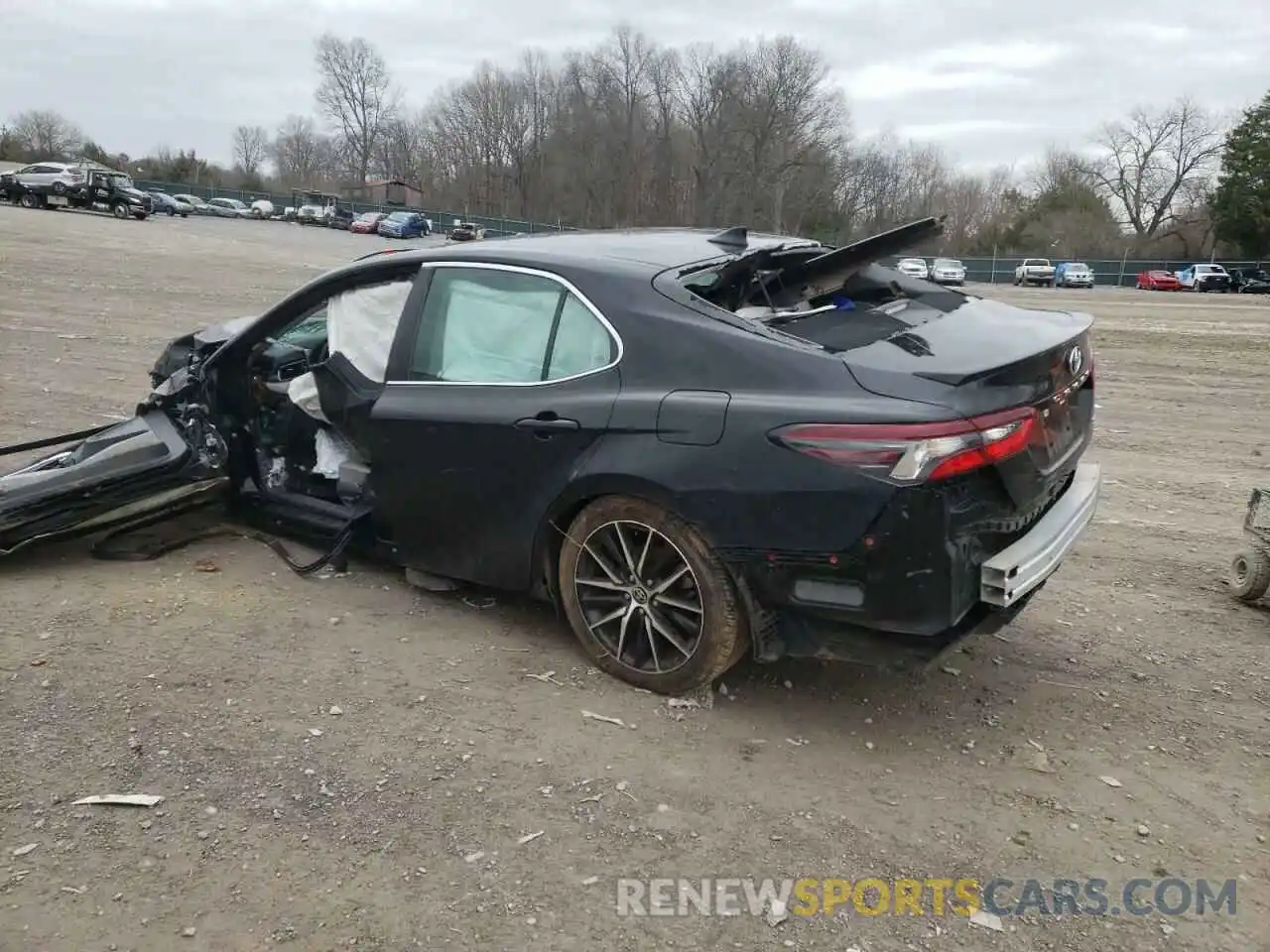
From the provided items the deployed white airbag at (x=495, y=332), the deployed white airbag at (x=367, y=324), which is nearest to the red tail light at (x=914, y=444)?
the deployed white airbag at (x=495, y=332)

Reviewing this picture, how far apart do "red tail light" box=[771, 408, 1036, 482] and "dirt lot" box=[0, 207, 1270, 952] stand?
1.06 meters

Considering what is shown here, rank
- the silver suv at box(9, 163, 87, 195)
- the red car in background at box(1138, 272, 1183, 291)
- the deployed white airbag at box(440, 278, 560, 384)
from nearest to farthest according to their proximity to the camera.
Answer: the deployed white airbag at box(440, 278, 560, 384) → the silver suv at box(9, 163, 87, 195) → the red car in background at box(1138, 272, 1183, 291)

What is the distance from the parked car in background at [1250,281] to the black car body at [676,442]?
5166cm

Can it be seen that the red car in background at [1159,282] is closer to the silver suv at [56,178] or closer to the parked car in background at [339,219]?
the parked car in background at [339,219]

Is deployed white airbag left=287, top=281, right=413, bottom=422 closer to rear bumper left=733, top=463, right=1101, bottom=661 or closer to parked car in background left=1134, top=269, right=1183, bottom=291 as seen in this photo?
rear bumper left=733, top=463, right=1101, bottom=661

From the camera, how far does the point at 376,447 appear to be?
433 cm

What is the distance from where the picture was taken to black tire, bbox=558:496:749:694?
346cm

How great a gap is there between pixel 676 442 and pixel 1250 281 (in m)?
54.4

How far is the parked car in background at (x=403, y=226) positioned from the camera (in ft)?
189

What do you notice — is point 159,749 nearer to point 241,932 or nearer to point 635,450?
point 241,932

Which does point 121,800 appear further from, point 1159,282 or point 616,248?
point 1159,282

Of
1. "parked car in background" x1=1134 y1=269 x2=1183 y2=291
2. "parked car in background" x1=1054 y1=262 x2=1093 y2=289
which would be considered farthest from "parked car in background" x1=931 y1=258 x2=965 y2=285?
"parked car in background" x1=1134 y1=269 x2=1183 y2=291

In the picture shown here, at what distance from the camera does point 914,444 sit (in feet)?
9.94

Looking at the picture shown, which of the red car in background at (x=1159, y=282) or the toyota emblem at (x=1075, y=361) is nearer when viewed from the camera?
the toyota emblem at (x=1075, y=361)
